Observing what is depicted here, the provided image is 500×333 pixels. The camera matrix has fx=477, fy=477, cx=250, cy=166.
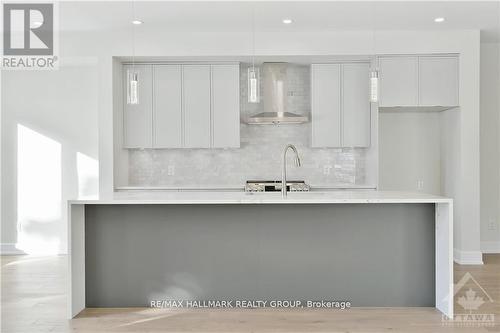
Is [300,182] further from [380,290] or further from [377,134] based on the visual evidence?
[380,290]

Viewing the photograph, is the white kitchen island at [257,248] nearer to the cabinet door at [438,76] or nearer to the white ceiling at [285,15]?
the white ceiling at [285,15]

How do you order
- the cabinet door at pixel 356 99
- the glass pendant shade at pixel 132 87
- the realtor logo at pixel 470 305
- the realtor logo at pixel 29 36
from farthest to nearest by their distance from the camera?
1. the cabinet door at pixel 356 99
2. the realtor logo at pixel 29 36
3. the glass pendant shade at pixel 132 87
4. the realtor logo at pixel 470 305

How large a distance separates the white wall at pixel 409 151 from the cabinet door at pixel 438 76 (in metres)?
0.59

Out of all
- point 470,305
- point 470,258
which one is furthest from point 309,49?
point 470,305

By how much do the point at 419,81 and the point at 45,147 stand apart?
5001 mm

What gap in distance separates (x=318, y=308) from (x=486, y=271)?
248 centimetres

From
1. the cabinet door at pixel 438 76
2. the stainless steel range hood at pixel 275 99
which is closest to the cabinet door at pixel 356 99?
the stainless steel range hood at pixel 275 99

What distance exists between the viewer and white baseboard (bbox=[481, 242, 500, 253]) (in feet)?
21.0

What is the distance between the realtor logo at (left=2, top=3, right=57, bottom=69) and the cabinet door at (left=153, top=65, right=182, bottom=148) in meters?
1.35

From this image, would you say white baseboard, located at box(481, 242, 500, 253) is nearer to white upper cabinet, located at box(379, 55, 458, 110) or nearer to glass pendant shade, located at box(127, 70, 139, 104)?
white upper cabinet, located at box(379, 55, 458, 110)

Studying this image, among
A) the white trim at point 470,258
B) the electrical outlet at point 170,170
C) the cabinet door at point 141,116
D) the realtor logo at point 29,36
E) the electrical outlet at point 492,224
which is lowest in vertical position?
the white trim at point 470,258

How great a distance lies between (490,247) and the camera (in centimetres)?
641

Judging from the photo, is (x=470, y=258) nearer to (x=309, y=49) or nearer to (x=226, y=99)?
(x=309, y=49)

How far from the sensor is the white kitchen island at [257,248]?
3.94 meters
